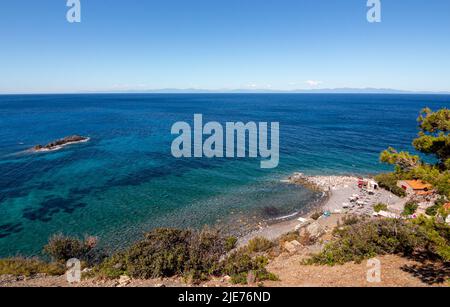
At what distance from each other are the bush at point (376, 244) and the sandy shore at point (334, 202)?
7.25m

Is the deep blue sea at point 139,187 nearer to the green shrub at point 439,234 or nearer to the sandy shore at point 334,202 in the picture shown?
the sandy shore at point 334,202

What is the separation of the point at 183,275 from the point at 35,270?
9.02 metres

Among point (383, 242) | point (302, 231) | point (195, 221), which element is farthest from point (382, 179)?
point (195, 221)

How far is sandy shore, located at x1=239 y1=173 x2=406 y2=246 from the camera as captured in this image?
76.7 feet

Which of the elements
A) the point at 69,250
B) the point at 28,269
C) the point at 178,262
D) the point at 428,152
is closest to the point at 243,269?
the point at 178,262

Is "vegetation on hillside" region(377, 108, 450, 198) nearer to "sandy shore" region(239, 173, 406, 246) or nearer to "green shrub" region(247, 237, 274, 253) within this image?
"green shrub" region(247, 237, 274, 253)

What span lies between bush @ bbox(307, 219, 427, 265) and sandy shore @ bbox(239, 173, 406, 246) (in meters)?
7.25

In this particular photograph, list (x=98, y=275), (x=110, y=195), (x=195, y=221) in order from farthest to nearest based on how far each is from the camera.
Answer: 1. (x=110, y=195)
2. (x=195, y=221)
3. (x=98, y=275)

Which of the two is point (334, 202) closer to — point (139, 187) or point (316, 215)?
point (316, 215)

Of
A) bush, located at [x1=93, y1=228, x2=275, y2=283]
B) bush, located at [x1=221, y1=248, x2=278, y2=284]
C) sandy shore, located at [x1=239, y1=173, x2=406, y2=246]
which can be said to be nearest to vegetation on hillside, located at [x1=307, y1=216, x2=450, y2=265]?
bush, located at [x1=221, y1=248, x2=278, y2=284]

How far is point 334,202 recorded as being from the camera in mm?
28641

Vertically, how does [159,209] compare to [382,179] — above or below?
below

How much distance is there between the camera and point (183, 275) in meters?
12.9

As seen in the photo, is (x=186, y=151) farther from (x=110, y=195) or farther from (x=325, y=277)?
(x=325, y=277)
